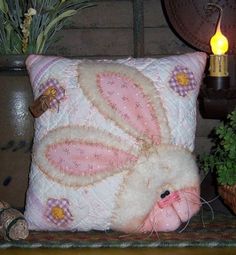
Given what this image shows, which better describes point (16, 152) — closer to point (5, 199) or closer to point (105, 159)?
point (5, 199)

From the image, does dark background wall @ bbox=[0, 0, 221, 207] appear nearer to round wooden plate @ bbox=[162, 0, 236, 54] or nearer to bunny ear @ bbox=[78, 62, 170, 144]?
round wooden plate @ bbox=[162, 0, 236, 54]

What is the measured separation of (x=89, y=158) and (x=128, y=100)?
5.0 inches

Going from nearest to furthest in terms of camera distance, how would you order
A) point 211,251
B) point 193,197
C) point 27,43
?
1. point 211,251
2. point 193,197
3. point 27,43

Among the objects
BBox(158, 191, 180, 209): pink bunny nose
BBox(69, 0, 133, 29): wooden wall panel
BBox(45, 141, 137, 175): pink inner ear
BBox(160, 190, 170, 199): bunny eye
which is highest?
BBox(69, 0, 133, 29): wooden wall panel

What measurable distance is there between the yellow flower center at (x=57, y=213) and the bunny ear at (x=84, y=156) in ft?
0.16

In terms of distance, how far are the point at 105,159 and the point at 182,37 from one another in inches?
19.3

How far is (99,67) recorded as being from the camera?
2.98 feet

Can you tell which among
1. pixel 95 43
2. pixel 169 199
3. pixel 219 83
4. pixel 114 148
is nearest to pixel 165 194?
pixel 169 199

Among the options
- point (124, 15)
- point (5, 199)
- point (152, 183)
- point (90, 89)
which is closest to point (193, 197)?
point (152, 183)

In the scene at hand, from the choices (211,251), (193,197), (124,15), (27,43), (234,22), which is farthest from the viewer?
(124,15)

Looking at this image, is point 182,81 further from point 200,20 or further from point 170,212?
point 200,20

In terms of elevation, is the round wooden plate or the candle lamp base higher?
the round wooden plate

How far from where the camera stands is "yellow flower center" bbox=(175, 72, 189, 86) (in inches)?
35.9

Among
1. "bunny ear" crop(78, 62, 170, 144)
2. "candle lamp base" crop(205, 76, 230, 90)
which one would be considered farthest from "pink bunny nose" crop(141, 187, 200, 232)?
"candle lamp base" crop(205, 76, 230, 90)
